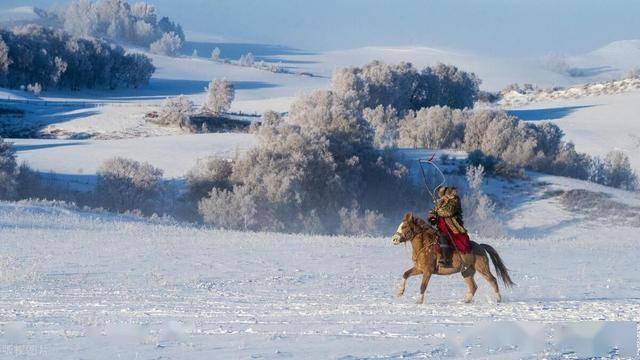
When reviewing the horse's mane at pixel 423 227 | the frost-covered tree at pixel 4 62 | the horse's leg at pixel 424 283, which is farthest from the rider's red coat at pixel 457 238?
the frost-covered tree at pixel 4 62

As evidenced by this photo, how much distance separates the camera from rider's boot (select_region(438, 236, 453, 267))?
10.8m

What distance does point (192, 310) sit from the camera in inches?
433

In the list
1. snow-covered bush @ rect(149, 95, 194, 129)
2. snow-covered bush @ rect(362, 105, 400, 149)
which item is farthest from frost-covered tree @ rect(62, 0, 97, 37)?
snow-covered bush @ rect(362, 105, 400, 149)

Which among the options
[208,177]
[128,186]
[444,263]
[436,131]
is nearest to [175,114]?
[436,131]

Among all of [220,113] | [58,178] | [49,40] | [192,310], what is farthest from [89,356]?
[49,40]

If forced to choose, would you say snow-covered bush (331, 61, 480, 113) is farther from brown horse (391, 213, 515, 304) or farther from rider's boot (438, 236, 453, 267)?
rider's boot (438, 236, 453, 267)

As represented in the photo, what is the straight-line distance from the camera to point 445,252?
35.4ft

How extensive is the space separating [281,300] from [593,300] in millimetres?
4028

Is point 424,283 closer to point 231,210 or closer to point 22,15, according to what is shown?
point 231,210

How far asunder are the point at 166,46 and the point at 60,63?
50.9 metres

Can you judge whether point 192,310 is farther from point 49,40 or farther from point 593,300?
point 49,40

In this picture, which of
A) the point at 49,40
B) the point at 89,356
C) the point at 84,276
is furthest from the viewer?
the point at 49,40

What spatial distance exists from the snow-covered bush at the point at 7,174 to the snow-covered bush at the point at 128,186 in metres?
3.11

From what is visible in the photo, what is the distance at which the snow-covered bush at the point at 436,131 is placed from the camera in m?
47.8
